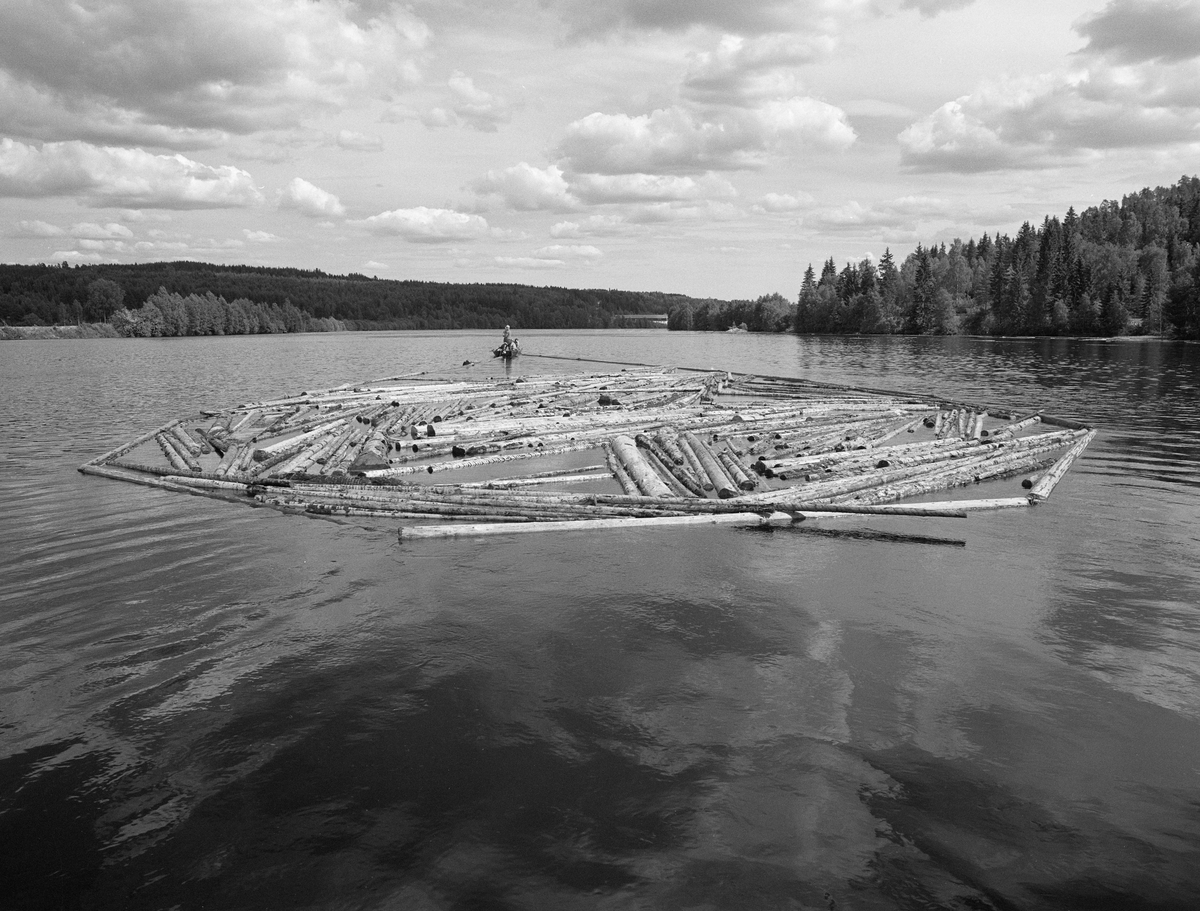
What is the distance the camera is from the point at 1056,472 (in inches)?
945

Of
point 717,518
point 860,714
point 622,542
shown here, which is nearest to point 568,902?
point 860,714

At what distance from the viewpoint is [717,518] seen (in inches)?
703

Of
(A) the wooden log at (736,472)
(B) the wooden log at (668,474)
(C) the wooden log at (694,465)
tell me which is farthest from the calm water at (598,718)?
(A) the wooden log at (736,472)

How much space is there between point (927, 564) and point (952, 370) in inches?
2497

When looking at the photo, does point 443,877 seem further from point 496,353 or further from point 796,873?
point 496,353

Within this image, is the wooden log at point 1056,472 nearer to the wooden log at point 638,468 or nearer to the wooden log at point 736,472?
the wooden log at point 736,472

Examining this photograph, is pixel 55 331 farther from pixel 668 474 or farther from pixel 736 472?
pixel 736 472

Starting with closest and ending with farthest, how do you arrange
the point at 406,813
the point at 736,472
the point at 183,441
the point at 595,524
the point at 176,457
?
the point at 406,813
the point at 595,524
the point at 736,472
the point at 176,457
the point at 183,441

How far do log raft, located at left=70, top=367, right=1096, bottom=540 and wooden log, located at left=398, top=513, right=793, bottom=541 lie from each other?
0.05 meters

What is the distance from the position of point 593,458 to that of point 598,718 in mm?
17206

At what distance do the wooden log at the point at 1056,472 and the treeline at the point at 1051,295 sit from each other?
382 feet

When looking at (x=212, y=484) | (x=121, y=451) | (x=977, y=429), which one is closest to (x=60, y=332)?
(x=121, y=451)

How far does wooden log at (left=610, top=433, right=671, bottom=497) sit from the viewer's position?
20516 millimetres

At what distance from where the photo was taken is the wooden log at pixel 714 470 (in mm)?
19859
